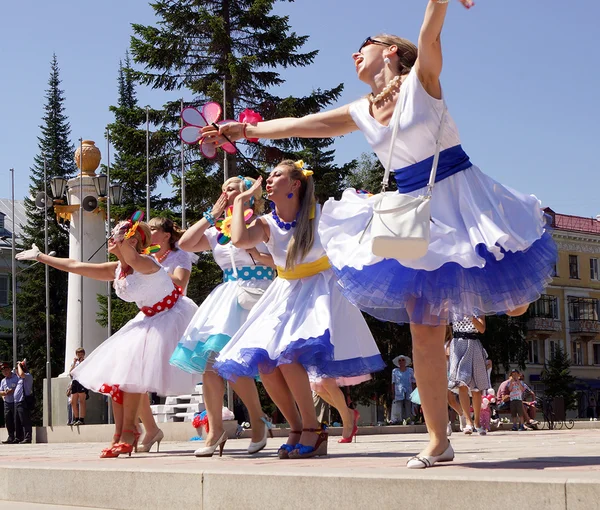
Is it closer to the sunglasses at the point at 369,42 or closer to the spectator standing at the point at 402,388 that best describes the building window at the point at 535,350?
the spectator standing at the point at 402,388

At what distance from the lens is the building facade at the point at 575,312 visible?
256 feet

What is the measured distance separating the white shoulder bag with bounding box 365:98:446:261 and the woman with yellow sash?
187 centimetres

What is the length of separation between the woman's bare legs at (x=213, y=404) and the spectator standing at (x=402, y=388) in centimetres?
1495

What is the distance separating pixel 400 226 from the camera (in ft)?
15.1

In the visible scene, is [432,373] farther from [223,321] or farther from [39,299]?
[39,299]

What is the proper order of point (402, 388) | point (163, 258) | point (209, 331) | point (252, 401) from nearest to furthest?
point (209, 331), point (252, 401), point (163, 258), point (402, 388)

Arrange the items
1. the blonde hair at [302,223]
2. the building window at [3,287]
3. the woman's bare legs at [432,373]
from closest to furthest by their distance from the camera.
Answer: the woman's bare legs at [432,373] < the blonde hair at [302,223] < the building window at [3,287]

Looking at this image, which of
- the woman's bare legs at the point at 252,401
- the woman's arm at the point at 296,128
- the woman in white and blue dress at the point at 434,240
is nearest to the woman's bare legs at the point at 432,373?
the woman in white and blue dress at the point at 434,240

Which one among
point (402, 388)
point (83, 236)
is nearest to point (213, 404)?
point (402, 388)

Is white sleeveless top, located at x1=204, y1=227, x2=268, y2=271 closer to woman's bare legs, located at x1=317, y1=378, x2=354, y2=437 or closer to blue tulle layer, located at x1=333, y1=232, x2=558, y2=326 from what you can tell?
woman's bare legs, located at x1=317, y1=378, x2=354, y2=437

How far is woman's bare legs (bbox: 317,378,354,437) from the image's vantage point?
10.2 metres

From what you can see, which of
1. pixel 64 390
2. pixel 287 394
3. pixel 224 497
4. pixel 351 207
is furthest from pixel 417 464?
pixel 64 390

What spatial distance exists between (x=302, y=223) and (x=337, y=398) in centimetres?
375

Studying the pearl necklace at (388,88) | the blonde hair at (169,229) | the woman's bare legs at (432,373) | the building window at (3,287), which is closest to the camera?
the woman's bare legs at (432,373)
